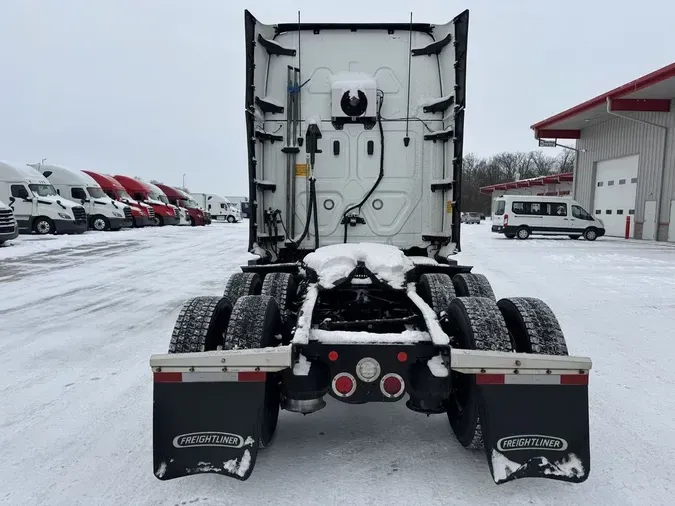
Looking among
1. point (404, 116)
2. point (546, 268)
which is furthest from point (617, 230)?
point (404, 116)

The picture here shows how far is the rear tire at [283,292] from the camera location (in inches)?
161

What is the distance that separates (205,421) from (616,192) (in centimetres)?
2920

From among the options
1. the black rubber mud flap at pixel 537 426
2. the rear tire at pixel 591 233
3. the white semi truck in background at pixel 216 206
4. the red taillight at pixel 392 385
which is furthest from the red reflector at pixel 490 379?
the white semi truck in background at pixel 216 206

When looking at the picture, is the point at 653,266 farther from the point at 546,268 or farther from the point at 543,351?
the point at 543,351

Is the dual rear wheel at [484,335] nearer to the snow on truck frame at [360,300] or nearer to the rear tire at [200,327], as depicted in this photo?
the snow on truck frame at [360,300]

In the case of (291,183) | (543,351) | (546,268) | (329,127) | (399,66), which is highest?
(399,66)

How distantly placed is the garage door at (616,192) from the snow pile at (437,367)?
1042 inches

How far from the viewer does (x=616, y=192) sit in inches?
1062

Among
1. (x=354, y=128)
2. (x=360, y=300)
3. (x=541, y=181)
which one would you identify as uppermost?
(x=541, y=181)

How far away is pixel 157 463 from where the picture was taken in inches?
104

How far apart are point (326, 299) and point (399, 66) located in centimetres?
294

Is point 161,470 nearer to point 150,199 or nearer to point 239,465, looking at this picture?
point 239,465

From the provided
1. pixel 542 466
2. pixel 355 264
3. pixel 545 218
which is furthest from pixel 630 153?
pixel 542 466

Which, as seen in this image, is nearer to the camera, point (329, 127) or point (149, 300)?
point (329, 127)
